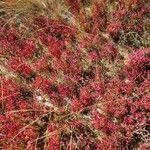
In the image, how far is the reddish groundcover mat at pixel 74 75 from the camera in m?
5.32

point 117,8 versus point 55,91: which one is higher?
point 117,8

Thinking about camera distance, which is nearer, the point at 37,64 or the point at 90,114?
the point at 90,114

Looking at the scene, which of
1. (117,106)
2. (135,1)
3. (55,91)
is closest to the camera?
(117,106)

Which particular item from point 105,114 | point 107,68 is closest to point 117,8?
point 107,68

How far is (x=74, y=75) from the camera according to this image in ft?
19.9

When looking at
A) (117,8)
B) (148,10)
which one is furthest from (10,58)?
(148,10)

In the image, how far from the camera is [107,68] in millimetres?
6180

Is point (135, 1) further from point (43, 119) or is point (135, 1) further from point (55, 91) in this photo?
point (43, 119)

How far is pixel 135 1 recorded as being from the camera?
255 inches

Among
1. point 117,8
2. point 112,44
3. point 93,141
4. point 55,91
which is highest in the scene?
point 117,8

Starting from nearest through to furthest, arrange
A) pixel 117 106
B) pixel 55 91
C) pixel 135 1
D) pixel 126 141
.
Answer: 1. pixel 126 141
2. pixel 117 106
3. pixel 55 91
4. pixel 135 1

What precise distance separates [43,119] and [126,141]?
1.30 m

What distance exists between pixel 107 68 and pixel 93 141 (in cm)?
139

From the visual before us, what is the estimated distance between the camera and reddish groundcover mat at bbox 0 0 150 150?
532 cm
